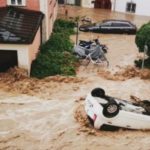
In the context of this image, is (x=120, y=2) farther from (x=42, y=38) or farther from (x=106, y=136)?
(x=106, y=136)

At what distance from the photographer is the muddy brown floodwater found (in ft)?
48.3

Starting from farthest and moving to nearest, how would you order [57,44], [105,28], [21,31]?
1. [105,28]
2. [57,44]
3. [21,31]

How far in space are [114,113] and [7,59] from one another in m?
8.22

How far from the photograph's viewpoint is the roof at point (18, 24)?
20.5 m

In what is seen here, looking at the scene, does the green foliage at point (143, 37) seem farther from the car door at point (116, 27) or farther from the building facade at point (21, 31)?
the car door at point (116, 27)

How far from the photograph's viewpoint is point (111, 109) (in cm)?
1473

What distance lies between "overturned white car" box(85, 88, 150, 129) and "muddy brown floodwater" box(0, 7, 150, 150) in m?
0.38

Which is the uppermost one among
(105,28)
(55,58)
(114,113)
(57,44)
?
(105,28)

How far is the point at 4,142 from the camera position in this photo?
14680mm

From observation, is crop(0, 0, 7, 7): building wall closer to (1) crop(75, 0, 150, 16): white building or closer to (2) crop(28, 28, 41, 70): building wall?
(2) crop(28, 28, 41, 70): building wall

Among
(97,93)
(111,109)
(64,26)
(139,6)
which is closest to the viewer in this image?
(111,109)

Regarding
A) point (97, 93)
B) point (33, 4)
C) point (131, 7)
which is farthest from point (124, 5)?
point (97, 93)

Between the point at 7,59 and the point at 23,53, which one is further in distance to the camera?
the point at 7,59

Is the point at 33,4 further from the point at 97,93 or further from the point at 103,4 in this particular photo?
the point at 103,4
